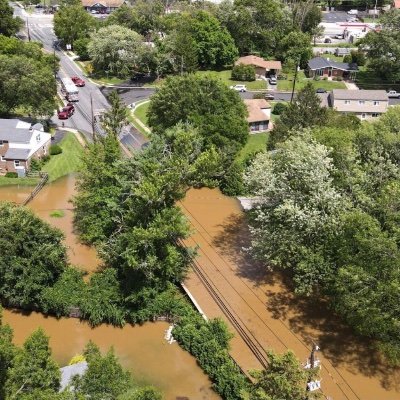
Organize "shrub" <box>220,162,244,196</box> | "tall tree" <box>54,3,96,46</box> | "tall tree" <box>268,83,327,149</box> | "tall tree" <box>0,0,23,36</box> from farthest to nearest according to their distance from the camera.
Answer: "tall tree" <box>54,3,96,46</box> < "tall tree" <box>0,0,23,36</box> < "shrub" <box>220,162,244,196</box> < "tall tree" <box>268,83,327,149</box>

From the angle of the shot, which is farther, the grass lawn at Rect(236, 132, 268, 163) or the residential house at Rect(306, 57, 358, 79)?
the residential house at Rect(306, 57, 358, 79)

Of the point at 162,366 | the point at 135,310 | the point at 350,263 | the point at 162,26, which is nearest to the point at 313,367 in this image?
the point at 350,263

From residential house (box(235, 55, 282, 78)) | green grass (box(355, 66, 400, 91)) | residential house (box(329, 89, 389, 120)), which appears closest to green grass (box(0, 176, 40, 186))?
residential house (box(329, 89, 389, 120))

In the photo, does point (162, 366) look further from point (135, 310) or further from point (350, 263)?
point (350, 263)

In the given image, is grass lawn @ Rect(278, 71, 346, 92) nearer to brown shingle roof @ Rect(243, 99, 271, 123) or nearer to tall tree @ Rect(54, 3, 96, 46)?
brown shingle roof @ Rect(243, 99, 271, 123)

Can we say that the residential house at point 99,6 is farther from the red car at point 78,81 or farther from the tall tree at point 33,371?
the tall tree at point 33,371

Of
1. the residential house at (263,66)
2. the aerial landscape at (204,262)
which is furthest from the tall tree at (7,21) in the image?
the aerial landscape at (204,262)
